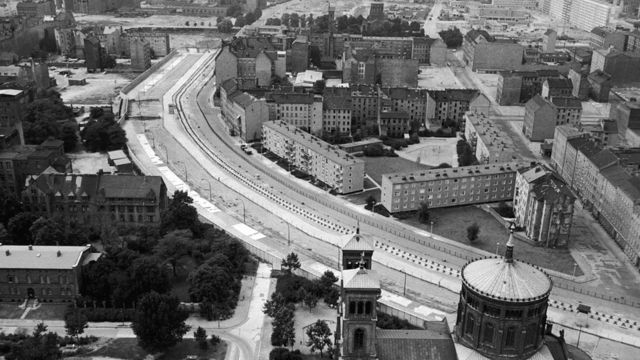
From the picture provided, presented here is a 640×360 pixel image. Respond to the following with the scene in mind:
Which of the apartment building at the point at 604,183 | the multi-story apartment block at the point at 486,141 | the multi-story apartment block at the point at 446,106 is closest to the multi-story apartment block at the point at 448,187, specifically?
the multi-story apartment block at the point at 486,141

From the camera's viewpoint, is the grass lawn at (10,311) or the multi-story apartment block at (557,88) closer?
the grass lawn at (10,311)

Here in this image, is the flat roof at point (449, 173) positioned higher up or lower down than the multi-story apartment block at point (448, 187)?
higher up

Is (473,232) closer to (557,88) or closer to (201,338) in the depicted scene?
(201,338)

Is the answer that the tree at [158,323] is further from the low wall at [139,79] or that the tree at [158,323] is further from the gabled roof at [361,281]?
the low wall at [139,79]

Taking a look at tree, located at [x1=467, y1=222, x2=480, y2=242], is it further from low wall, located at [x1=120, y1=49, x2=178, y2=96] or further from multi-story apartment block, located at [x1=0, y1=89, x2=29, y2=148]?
low wall, located at [x1=120, y1=49, x2=178, y2=96]

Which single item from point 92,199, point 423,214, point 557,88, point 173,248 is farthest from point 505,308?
point 557,88
